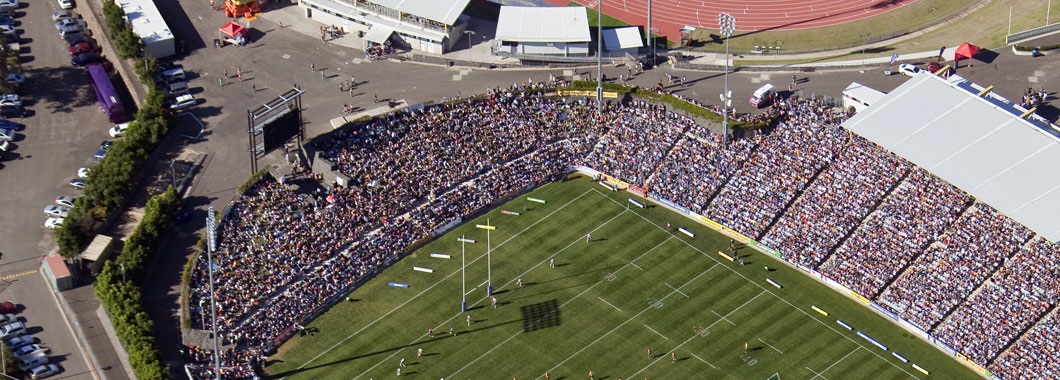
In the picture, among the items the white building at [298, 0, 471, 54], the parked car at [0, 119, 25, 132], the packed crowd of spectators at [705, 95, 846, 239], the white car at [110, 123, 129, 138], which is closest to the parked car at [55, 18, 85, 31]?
the parked car at [0, 119, 25, 132]

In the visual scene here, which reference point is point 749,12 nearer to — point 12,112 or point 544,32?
point 544,32

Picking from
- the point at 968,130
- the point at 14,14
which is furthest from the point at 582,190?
the point at 14,14

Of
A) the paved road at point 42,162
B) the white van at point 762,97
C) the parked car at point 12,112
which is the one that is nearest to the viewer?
the paved road at point 42,162

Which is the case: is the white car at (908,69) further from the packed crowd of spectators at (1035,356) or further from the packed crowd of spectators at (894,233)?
the packed crowd of spectators at (1035,356)

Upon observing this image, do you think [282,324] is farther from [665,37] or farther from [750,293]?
[665,37]

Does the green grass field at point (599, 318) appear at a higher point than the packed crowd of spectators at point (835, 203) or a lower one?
lower

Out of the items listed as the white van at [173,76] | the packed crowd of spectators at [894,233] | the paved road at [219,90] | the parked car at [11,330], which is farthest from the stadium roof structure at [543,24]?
the parked car at [11,330]

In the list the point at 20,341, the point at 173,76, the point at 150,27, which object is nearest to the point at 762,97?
the point at 173,76
